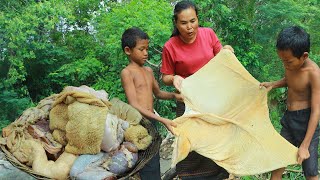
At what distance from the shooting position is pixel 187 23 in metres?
2.83

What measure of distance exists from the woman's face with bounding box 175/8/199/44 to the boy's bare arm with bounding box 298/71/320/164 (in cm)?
89

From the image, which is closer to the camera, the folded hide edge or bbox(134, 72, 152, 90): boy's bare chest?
the folded hide edge

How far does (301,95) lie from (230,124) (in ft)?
1.82

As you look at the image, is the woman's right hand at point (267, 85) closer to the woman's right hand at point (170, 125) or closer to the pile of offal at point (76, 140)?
the woman's right hand at point (170, 125)

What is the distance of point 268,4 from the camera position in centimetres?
598

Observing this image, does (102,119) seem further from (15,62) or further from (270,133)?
(15,62)

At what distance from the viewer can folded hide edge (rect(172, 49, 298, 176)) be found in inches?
105

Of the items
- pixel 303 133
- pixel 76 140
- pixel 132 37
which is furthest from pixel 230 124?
pixel 76 140

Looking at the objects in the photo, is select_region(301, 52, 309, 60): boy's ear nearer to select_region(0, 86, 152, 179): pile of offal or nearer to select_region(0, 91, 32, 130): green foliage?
select_region(0, 86, 152, 179): pile of offal

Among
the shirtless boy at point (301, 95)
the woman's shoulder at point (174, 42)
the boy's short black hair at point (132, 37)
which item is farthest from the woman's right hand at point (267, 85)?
the boy's short black hair at point (132, 37)

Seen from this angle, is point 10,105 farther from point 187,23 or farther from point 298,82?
point 298,82

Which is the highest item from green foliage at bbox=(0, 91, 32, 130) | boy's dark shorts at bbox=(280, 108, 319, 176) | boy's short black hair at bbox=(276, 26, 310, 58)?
boy's short black hair at bbox=(276, 26, 310, 58)

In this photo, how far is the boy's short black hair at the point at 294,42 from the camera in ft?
8.52

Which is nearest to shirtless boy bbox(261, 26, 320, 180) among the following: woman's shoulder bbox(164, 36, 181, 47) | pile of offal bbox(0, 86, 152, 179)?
woman's shoulder bbox(164, 36, 181, 47)
